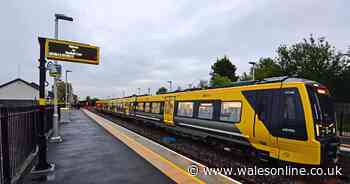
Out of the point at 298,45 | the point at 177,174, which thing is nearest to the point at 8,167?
the point at 177,174

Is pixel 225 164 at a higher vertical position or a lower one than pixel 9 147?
lower

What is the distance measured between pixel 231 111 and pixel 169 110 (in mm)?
6307

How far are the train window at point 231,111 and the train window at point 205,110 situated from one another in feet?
2.62

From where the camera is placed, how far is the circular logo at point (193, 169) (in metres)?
5.99

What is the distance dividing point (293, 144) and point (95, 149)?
6942mm

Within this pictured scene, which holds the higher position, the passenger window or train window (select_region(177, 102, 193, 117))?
the passenger window

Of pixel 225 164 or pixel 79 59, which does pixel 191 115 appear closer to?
pixel 225 164

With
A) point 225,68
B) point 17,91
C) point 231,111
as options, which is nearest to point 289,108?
point 231,111

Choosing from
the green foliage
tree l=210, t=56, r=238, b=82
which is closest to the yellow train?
the green foliage

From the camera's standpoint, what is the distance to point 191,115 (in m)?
11.3

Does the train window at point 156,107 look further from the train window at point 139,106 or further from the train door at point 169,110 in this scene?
the train window at point 139,106

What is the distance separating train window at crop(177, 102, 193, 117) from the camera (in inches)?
453

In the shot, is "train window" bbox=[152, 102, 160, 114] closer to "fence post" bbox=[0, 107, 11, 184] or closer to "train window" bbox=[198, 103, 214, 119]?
"train window" bbox=[198, 103, 214, 119]

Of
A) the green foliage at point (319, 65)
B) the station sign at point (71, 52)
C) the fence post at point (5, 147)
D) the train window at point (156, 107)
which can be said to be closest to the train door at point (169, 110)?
the train window at point (156, 107)
